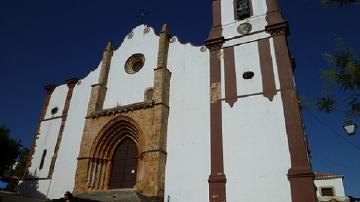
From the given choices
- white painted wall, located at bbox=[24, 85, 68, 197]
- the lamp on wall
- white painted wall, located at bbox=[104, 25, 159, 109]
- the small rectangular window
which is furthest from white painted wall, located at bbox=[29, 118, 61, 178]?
the small rectangular window

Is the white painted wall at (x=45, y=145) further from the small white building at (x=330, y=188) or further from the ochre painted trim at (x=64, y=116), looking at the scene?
the small white building at (x=330, y=188)

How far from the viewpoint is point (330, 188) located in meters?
37.3

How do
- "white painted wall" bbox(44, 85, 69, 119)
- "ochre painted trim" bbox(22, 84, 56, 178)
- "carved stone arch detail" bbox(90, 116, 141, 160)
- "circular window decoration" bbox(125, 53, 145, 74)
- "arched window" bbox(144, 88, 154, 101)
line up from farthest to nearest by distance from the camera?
"white painted wall" bbox(44, 85, 69, 119), "ochre painted trim" bbox(22, 84, 56, 178), "circular window decoration" bbox(125, 53, 145, 74), "arched window" bbox(144, 88, 154, 101), "carved stone arch detail" bbox(90, 116, 141, 160)

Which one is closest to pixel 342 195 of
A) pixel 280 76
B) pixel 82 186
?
pixel 280 76

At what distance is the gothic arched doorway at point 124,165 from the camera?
53.3 ft

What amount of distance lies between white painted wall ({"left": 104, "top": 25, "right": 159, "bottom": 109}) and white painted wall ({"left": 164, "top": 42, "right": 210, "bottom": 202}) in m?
1.45

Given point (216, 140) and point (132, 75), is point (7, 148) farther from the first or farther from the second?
point (216, 140)

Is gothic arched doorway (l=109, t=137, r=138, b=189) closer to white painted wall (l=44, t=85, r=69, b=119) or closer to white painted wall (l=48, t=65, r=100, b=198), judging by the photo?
white painted wall (l=48, t=65, r=100, b=198)

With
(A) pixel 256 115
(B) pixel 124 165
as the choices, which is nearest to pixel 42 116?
(B) pixel 124 165

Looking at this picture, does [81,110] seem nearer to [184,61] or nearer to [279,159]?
[184,61]

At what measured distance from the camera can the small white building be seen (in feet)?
119

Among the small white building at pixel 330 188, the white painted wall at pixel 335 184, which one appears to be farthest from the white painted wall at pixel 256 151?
the white painted wall at pixel 335 184

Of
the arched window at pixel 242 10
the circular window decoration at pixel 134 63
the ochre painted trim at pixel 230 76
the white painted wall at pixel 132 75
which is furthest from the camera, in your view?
the circular window decoration at pixel 134 63

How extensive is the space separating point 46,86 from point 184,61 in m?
11.2
